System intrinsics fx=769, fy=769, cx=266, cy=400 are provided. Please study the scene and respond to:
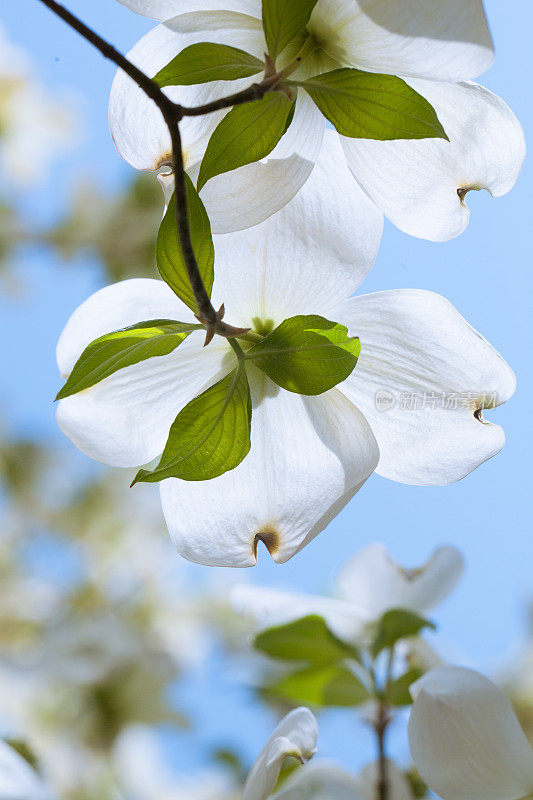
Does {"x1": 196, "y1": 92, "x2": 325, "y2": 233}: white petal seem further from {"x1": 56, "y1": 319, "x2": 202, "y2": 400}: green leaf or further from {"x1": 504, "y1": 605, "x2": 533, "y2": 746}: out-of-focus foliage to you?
{"x1": 504, "y1": 605, "x2": 533, "y2": 746}: out-of-focus foliage

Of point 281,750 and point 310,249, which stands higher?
point 310,249

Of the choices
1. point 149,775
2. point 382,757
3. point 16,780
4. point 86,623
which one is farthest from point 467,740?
point 149,775

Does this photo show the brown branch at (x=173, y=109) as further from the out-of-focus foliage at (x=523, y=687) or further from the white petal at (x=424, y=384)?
the out-of-focus foliage at (x=523, y=687)

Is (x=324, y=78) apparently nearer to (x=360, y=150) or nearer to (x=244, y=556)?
(x=360, y=150)

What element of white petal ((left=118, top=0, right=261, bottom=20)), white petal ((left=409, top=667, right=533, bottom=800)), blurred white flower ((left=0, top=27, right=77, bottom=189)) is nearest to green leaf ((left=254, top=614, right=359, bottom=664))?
white petal ((left=409, top=667, right=533, bottom=800))

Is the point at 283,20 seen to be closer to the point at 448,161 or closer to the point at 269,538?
the point at 448,161

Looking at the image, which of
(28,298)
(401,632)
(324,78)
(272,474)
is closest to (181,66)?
(324,78)
